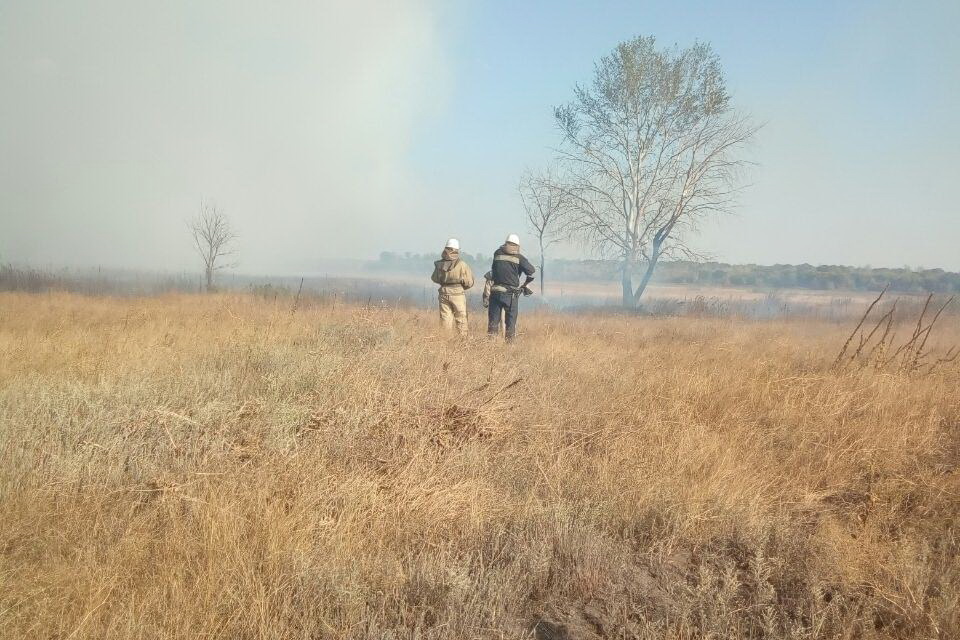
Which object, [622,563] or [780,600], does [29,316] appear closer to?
[622,563]

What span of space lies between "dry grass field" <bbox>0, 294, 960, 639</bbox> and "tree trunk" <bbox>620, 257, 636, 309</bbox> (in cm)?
1450

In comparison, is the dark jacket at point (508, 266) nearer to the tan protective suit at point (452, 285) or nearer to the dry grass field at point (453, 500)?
the tan protective suit at point (452, 285)

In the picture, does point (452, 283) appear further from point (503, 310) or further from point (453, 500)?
point (453, 500)

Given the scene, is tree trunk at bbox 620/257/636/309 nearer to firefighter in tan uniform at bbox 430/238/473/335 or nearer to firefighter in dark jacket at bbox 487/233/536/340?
firefighter in dark jacket at bbox 487/233/536/340

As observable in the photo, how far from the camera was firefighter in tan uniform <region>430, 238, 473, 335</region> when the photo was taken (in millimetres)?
8461

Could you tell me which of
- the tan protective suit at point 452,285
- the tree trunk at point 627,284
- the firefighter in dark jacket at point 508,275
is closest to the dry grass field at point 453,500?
the tan protective suit at point 452,285

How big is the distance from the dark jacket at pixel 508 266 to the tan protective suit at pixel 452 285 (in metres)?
0.45

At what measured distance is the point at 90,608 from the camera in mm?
2086

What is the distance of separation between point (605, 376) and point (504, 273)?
3096mm

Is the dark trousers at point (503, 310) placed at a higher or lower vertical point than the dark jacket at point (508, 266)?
lower

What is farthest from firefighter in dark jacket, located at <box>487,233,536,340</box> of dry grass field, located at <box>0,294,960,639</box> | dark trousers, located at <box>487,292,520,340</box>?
dry grass field, located at <box>0,294,960,639</box>

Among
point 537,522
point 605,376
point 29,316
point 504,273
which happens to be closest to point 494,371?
point 605,376

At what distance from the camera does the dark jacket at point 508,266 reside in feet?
28.2

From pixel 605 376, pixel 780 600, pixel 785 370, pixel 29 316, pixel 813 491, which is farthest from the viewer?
pixel 29 316
